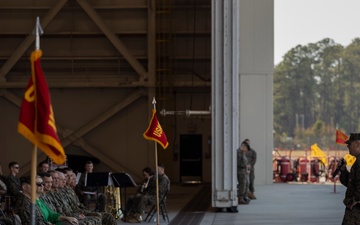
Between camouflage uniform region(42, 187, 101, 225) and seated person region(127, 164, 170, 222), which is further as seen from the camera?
seated person region(127, 164, 170, 222)

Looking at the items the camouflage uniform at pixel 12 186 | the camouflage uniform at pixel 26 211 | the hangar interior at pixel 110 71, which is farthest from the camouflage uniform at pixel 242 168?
the camouflage uniform at pixel 26 211

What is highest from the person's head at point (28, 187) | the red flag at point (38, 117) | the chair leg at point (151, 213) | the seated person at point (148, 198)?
the red flag at point (38, 117)

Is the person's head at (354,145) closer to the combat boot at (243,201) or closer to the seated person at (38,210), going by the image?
the seated person at (38,210)

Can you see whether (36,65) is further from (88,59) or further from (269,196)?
(88,59)

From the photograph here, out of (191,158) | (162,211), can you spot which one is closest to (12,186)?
(162,211)

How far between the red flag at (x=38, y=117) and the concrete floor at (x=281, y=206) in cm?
1113

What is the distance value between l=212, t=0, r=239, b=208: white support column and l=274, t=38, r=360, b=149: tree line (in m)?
60.3

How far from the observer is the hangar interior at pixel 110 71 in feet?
102

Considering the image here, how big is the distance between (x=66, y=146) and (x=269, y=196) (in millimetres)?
8139

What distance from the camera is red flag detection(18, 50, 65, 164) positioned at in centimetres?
809

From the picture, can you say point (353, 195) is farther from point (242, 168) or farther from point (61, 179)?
point (242, 168)

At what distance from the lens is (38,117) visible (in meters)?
8.18

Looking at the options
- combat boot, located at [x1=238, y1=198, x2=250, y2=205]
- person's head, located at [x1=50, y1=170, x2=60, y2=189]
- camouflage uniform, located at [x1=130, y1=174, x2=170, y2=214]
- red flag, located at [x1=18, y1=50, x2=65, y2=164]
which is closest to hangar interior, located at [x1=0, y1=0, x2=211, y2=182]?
combat boot, located at [x1=238, y1=198, x2=250, y2=205]

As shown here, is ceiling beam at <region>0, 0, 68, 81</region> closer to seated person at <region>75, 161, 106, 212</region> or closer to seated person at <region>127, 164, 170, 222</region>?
seated person at <region>75, 161, 106, 212</region>
